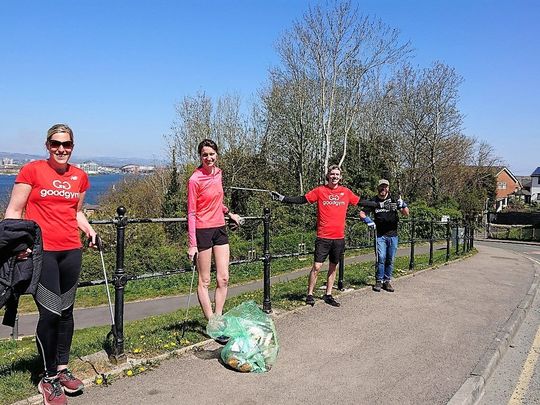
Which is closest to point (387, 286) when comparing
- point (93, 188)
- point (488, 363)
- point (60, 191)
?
point (488, 363)

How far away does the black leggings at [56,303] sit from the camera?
372 centimetres

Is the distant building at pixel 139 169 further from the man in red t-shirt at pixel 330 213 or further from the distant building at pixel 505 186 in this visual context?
the distant building at pixel 505 186

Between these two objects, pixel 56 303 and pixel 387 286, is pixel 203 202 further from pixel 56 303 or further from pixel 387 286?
pixel 387 286

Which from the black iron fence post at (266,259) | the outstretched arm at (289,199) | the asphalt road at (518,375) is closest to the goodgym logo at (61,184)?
the black iron fence post at (266,259)

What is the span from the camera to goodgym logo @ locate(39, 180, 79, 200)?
3.71m

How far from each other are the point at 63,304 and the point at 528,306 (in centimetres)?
788

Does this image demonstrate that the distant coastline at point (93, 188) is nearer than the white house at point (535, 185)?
Yes

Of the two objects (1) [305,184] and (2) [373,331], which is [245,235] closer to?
(1) [305,184]

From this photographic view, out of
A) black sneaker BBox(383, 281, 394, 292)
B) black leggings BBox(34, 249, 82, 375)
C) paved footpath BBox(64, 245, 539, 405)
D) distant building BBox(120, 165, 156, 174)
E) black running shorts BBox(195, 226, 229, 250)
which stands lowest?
paved footpath BBox(64, 245, 539, 405)

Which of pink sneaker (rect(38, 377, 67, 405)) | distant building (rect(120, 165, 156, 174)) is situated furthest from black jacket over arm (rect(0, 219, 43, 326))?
distant building (rect(120, 165, 156, 174))

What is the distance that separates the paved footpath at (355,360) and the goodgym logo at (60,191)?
62.6 inches

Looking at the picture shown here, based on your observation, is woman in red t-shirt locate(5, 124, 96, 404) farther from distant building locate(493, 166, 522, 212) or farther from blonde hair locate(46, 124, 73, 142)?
distant building locate(493, 166, 522, 212)

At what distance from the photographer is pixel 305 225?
95.3 ft

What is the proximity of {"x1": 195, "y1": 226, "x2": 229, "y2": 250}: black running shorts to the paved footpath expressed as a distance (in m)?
1.07
